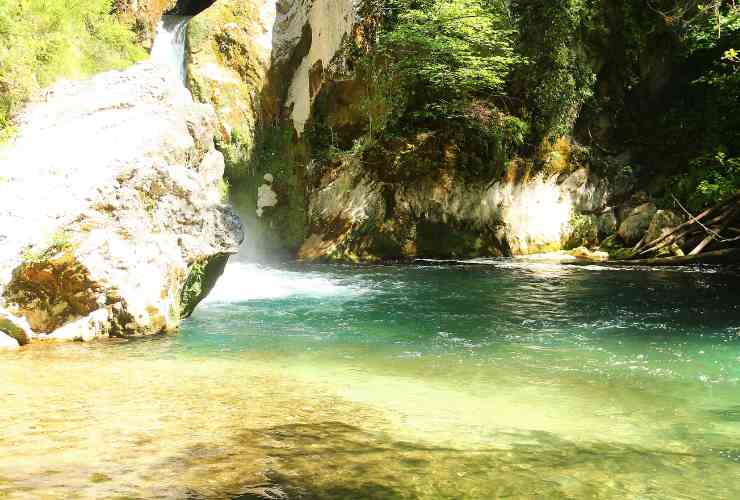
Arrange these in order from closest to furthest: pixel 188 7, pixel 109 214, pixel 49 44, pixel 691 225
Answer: pixel 109 214, pixel 49 44, pixel 691 225, pixel 188 7

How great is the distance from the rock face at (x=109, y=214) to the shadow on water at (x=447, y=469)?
433 cm

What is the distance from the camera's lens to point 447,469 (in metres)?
3.56

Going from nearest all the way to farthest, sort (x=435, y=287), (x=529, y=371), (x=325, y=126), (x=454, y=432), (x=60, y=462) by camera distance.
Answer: (x=60, y=462)
(x=454, y=432)
(x=529, y=371)
(x=435, y=287)
(x=325, y=126)

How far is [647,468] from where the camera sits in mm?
3760

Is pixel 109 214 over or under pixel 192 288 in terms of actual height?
over

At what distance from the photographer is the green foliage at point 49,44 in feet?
32.6

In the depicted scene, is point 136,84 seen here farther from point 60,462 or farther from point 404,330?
point 60,462

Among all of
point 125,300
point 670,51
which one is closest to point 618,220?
point 670,51

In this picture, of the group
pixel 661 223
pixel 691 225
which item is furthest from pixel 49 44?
pixel 691 225

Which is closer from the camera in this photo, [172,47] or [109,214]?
[109,214]

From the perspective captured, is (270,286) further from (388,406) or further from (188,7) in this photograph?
(188,7)

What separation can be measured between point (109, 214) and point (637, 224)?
50.1 ft

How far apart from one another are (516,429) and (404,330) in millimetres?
4277

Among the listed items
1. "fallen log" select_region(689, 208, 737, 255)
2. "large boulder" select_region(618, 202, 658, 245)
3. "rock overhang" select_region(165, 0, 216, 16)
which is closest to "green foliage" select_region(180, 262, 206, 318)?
"fallen log" select_region(689, 208, 737, 255)
